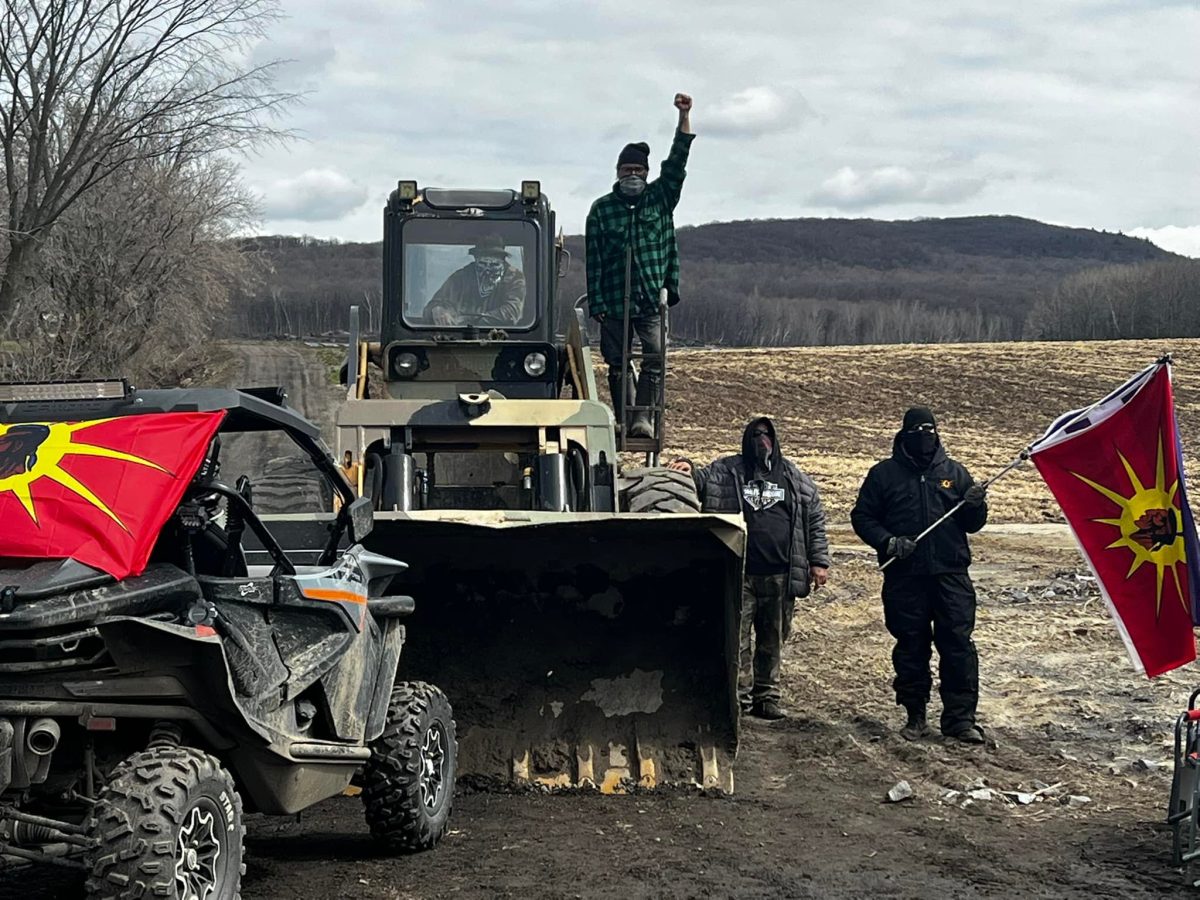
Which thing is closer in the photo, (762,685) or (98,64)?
(762,685)

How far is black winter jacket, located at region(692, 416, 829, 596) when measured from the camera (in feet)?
31.7

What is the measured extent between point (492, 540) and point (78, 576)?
347 cm

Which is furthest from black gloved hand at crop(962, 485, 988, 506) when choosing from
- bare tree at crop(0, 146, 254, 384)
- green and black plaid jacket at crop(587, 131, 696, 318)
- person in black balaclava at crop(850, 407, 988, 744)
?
bare tree at crop(0, 146, 254, 384)

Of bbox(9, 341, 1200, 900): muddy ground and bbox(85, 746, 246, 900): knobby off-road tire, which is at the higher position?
bbox(85, 746, 246, 900): knobby off-road tire

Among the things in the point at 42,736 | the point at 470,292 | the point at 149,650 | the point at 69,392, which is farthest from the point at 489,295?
the point at 42,736

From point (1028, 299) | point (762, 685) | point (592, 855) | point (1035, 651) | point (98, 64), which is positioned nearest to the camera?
point (592, 855)

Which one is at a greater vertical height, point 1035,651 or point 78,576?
point 78,576

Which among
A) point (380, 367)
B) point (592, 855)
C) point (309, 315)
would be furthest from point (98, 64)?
point (309, 315)

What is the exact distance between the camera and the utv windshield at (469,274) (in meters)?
10.6

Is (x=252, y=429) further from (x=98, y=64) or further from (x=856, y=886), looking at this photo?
(x=98, y=64)

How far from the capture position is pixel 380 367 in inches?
433

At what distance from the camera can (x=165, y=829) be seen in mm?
4656

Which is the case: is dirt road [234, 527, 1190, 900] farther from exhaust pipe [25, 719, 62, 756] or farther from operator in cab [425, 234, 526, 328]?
operator in cab [425, 234, 526, 328]

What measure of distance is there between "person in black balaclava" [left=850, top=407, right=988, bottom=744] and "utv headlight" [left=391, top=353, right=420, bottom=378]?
3131 mm
